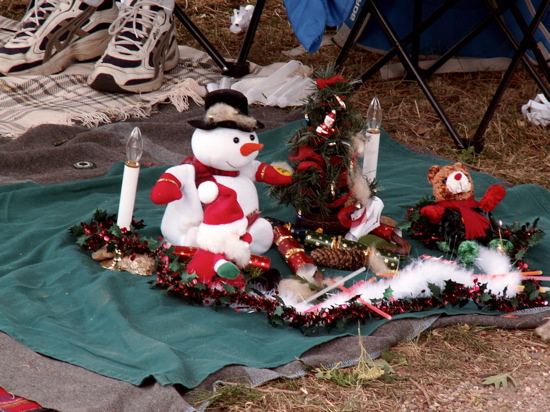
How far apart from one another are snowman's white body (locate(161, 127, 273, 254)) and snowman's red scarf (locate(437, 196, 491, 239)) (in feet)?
1.53

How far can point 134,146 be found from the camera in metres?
1.39

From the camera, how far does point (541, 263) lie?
162 centimetres

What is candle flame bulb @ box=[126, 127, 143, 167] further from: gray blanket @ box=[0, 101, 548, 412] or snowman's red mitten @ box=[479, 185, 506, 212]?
snowman's red mitten @ box=[479, 185, 506, 212]

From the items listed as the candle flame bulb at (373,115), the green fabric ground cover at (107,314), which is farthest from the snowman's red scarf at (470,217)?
the candle flame bulb at (373,115)

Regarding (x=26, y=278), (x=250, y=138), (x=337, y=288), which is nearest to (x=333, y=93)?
(x=250, y=138)

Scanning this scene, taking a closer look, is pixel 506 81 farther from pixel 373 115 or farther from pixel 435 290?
pixel 435 290

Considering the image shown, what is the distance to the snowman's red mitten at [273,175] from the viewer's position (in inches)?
60.9

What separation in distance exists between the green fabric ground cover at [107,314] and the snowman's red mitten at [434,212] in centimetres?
9

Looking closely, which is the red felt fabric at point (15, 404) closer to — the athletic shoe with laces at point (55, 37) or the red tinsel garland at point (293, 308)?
the red tinsel garland at point (293, 308)

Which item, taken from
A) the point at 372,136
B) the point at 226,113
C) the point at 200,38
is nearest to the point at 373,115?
A: the point at 372,136

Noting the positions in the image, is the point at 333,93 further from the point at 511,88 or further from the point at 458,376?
the point at 511,88

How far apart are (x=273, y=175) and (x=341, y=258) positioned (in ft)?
0.81

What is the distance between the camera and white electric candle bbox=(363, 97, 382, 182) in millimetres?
1620

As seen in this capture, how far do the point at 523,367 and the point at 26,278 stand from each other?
1.02m
